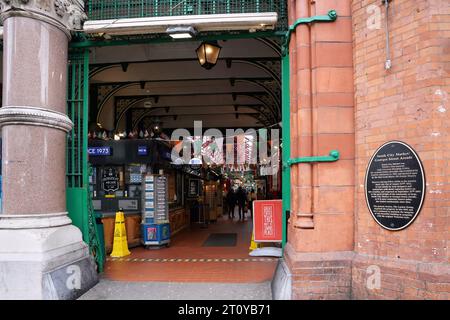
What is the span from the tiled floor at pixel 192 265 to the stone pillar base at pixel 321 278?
1463 millimetres

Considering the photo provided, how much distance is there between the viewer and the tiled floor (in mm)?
6359

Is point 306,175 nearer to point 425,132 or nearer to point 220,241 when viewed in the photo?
→ point 425,132

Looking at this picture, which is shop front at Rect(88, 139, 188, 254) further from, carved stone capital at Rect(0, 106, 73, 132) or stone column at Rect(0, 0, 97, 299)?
carved stone capital at Rect(0, 106, 73, 132)

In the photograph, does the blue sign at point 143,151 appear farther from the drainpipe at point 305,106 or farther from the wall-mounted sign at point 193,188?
the drainpipe at point 305,106

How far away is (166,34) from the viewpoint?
21.4 ft

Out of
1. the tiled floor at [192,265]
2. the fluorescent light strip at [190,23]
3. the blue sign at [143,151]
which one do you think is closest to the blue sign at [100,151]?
the blue sign at [143,151]

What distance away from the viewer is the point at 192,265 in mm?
7371

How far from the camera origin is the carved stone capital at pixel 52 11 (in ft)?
17.2

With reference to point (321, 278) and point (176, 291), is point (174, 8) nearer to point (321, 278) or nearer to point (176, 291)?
point (176, 291)

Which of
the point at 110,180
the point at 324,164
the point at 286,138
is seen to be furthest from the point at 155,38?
the point at 110,180

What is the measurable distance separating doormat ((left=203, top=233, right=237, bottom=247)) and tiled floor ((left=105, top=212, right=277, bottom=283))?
1.13 feet

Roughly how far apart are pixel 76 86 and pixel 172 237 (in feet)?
21.3

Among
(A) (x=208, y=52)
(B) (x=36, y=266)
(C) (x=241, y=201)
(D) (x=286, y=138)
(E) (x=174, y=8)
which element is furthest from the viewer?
(C) (x=241, y=201)

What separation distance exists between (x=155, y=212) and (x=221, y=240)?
2.25 m
